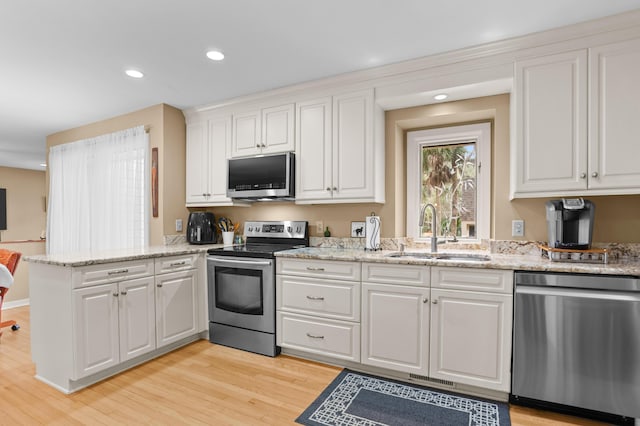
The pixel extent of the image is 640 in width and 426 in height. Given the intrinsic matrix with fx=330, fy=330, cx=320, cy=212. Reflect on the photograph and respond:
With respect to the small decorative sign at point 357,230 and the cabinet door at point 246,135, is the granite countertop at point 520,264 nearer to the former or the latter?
the small decorative sign at point 357,230

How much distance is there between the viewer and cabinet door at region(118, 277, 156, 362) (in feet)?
8.21

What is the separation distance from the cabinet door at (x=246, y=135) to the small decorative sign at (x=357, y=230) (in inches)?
47.4

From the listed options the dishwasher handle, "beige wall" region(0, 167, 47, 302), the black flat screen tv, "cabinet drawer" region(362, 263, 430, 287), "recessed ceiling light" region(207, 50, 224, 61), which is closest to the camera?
the dishwasher handle

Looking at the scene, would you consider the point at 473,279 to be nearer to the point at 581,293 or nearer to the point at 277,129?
the point at 581,293

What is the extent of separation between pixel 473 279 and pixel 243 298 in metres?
1.87

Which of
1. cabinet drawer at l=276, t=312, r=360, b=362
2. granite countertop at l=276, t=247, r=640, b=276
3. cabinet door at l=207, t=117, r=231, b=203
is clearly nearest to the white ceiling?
cabinet door at l=207, t=117, r=231, b=203

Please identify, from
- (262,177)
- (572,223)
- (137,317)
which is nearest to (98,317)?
(137,317)

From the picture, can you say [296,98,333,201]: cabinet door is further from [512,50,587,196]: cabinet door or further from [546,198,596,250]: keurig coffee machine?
[546,198,596,250]: keurig coffee machine

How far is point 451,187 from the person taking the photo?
3021 mm

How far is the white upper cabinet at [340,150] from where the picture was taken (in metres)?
2.82

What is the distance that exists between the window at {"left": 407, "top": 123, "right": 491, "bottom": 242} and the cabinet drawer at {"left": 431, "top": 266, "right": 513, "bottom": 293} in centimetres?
71

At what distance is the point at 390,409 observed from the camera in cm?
202

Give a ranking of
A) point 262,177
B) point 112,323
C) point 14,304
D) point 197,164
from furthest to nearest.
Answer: point 14,304, point 197,164, point 262,177, point 112,323

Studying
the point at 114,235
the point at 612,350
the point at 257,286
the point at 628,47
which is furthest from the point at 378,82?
the point at 114,235
